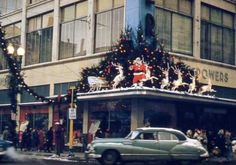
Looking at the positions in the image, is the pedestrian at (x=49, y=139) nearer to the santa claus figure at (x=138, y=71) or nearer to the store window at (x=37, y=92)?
the store window at (x=37, y=92)

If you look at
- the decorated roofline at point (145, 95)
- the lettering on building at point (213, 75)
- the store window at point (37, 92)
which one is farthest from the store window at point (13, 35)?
the lettering on building at point (213, 75)

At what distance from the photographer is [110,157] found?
2112 cm

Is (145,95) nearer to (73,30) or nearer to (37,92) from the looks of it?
(73,30)

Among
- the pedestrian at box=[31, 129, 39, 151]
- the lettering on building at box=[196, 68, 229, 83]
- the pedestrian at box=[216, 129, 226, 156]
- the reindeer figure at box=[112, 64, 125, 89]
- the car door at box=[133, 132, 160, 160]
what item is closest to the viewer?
the car door at box=[133, 132, 160, 160]

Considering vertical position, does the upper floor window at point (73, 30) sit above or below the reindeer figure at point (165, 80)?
above

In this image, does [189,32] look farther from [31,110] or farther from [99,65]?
[31,110]

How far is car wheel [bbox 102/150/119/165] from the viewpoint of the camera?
2103 centimetres

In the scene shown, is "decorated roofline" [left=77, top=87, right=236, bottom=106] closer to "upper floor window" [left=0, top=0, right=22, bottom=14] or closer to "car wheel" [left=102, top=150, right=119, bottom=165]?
"car wheel" [left=102, top=150, right=119, bottom=165]

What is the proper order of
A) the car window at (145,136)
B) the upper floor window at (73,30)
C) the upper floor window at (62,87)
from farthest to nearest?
the upper floor window at (62,87) → the upper floor window at (73,30) → the car window at (145,136)

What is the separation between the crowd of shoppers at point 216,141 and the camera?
28141 mm

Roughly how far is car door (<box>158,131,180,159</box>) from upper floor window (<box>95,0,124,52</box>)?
11393 millimetres

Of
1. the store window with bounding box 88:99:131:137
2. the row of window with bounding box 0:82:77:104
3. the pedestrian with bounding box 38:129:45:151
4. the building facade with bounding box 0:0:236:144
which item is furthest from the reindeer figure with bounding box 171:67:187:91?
the pedestrian with bounding box 38:129:45:151

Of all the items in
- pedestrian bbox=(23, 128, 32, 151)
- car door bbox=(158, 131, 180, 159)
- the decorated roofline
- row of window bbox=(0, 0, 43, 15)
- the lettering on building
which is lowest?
pedestrian bbox=(23, 128, 32, 151)

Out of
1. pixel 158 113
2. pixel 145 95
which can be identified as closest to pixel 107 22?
pixel 158 113
